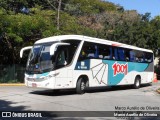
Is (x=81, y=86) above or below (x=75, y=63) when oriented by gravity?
below

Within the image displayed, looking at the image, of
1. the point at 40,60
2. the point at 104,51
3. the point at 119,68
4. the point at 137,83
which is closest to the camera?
the point at 40,60

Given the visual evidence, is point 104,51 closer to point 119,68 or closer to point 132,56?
point 119,68

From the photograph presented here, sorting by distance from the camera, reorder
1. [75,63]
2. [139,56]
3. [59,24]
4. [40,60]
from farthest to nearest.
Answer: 1. [59,24]
2. [139,56]
3. [75,63]
4. [40,60]

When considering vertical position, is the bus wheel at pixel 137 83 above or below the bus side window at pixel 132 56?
below

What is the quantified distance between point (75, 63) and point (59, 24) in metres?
15.0

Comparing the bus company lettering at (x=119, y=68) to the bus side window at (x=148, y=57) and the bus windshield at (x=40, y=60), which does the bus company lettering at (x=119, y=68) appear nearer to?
the bus side window at (x=148, y=57)

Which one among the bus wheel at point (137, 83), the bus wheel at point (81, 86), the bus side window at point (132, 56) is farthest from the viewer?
the bus wheel at point (137, 83)

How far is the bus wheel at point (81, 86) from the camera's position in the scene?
1983 cm

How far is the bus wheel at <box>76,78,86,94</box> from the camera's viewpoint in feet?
65.1

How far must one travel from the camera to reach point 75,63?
19391mm

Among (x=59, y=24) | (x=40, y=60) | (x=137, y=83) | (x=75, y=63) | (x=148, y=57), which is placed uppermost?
(x=59, y=24)

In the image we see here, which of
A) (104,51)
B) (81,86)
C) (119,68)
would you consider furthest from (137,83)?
(81,86)

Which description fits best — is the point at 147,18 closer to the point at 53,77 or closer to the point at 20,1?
the point at 20,1

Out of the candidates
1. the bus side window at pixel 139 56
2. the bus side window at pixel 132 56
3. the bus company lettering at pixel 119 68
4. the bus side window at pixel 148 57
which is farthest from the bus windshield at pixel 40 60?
the bus side window at pixel 148 57
